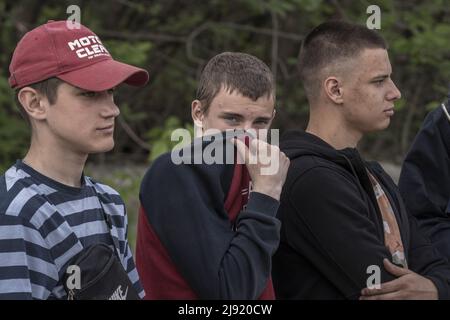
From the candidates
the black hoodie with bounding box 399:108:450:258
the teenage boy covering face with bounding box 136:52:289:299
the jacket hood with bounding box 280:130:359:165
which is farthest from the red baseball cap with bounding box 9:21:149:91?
the black hoodie with bounding box 399:108:450:258

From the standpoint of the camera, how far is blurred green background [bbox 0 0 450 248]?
20.4ft

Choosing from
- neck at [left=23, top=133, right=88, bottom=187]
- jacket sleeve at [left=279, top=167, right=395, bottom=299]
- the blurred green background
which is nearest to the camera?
neck at [left=23, top=133, right=88, bottom=187]

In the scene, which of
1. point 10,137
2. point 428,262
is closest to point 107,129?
point 428,262

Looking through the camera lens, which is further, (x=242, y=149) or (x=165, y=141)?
(x=165, y=141)

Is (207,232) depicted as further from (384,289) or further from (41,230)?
(384,289)

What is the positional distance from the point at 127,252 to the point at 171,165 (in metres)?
0.54

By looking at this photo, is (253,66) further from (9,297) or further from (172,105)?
(172,105)

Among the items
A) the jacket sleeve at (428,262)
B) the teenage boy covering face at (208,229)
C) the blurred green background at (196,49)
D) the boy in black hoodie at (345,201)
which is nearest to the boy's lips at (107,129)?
the teenage boy covering face at (208,229)

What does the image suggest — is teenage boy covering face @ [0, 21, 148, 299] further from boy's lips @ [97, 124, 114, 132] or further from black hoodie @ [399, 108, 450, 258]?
black hoodie @ [399, 108, 450, 258]

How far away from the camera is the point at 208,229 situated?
2.25 meters

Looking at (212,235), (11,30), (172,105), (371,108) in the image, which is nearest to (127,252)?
(212,235)

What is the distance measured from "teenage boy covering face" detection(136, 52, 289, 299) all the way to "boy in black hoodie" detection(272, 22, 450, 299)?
360 mm

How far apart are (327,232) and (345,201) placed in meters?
0.13

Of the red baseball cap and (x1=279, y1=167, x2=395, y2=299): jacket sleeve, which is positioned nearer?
the red baseball cap
